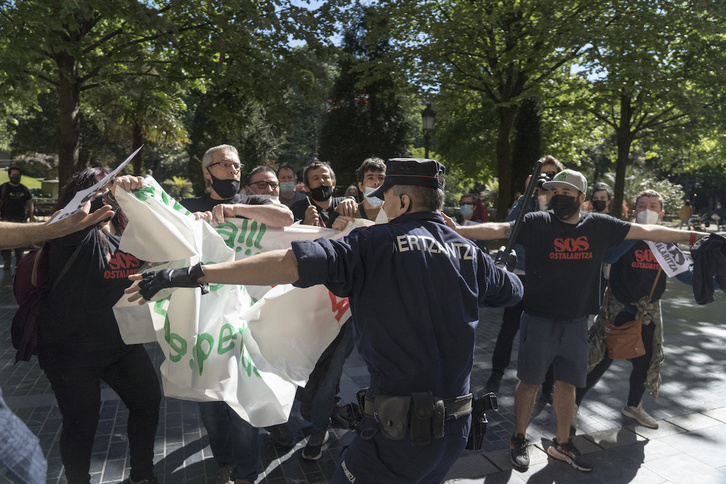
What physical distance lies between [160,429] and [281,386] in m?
1.74

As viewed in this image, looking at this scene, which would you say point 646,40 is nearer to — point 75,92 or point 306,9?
point 306,9

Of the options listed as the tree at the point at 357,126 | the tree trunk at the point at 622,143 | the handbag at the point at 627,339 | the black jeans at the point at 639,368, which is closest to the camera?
the handbag at the point at 627,339

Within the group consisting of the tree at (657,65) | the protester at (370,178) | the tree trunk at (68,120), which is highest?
the tree at (657,65)

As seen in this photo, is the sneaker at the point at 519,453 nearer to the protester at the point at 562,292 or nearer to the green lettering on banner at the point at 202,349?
the protester at the point at 562,292

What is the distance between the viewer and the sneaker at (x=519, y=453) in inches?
149

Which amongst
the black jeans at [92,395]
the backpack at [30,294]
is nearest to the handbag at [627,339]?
the black jeans at [92,395]

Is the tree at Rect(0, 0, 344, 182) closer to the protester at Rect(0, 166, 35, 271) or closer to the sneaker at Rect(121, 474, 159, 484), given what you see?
the protester at Rect(0, 166, 35, 271)

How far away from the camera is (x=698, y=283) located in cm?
329

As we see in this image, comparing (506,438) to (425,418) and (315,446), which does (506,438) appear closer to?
(315,446)

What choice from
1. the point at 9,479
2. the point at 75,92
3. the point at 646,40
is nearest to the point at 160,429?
the point at 9,479

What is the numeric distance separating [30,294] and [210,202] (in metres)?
1.28

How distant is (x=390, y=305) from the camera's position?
2.21 metres

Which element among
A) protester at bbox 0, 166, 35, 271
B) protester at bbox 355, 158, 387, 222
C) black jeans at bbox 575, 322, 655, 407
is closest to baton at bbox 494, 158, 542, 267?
protester at bbox 355, 158, 387, 222

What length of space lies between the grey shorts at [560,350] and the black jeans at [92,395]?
2576 mm
